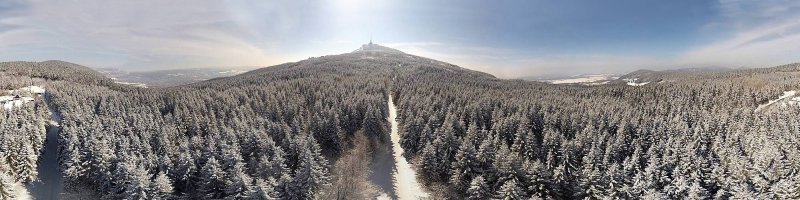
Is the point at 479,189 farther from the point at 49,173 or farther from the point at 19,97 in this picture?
the point at 19,97

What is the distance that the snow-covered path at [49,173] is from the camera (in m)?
73.5

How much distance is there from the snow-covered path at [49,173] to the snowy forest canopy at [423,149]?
2.99 m

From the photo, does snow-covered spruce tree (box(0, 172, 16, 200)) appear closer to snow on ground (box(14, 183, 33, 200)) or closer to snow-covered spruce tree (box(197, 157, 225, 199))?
snow on ground (box(14, 183, 33, 200))

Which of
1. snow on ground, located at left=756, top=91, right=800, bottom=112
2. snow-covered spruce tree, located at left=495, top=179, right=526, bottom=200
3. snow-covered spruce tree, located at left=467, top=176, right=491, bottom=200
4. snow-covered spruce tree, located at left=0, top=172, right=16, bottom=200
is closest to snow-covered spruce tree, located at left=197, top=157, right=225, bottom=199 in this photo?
snow-covered spruce tree, located at left=0, top=172, right=16, bottom=200

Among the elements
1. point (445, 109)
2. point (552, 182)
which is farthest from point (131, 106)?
point (552, 182)

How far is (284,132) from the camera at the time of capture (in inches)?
3620

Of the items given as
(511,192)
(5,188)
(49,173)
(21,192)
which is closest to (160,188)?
(5,188)

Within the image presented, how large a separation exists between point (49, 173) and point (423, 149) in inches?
3361

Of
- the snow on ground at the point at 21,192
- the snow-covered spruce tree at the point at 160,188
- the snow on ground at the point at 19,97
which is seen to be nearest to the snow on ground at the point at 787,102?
the snow-covered spruce tree at the point at 160,188

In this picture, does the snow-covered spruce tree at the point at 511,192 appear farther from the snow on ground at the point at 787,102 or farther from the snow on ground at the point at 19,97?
the snow on ground at the point at 19,97

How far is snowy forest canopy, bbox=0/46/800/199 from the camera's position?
2584 inches

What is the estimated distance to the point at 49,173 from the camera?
81.4 metres

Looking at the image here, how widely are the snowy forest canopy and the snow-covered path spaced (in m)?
2.99

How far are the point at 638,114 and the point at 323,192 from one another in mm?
102561
